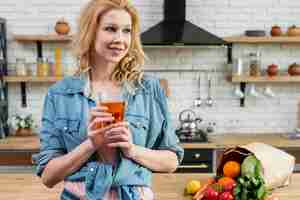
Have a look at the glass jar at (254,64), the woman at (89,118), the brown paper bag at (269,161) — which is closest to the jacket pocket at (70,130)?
the woman at (89,118)

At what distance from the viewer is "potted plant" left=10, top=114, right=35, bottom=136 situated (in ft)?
11.9

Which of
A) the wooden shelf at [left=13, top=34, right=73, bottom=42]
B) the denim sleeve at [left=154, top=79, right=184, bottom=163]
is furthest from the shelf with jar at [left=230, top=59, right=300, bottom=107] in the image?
the denim sleeve at [left=154, top=79, right=184, bottom=163]

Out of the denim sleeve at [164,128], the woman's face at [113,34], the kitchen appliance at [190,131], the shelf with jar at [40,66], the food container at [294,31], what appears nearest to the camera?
the woman's face at [113,34]

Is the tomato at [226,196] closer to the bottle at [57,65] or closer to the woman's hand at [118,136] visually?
the woman's hand at [118,136]

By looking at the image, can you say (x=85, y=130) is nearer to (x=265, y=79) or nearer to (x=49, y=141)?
(x=49, y=141)

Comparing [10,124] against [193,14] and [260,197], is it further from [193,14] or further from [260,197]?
[260,197]

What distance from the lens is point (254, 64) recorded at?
3.71m

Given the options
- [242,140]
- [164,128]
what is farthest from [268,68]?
[164,128]

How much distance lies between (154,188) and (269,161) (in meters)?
0.57

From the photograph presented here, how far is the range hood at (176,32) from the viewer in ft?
10.7

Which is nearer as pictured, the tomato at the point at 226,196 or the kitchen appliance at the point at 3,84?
the tomato at the point at 226,196

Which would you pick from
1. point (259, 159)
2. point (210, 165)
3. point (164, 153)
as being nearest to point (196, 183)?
point (259, 159)

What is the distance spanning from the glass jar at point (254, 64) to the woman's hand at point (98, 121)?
291 cm

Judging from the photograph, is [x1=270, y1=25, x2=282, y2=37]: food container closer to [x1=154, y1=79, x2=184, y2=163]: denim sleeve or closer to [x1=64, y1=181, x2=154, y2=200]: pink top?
[x1=154, y1=79, x2=184, y2=163]: denim sleeve
